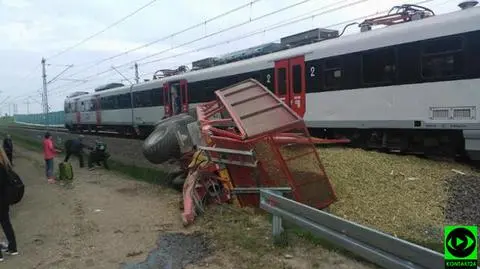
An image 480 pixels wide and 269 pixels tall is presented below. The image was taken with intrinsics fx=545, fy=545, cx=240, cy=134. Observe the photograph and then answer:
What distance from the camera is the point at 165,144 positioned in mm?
13625

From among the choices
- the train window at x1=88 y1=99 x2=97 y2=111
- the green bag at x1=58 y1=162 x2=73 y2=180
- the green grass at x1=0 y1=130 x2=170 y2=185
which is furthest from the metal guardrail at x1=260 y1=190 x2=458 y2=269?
the train window at x1=88 y1=99 x2=97 y2=111

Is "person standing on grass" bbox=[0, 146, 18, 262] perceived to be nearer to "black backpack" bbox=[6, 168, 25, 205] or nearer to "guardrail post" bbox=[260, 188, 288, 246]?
"black backpack" bbox=[6, 168, 25, 205]

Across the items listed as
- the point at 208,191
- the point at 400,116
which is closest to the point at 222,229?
the point at 208,191

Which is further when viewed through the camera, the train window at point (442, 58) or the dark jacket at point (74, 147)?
the dark jacket at point (74, 147)

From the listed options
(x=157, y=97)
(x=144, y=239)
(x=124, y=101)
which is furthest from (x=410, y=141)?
(x=124, y=101)

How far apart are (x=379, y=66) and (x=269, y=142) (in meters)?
5.91

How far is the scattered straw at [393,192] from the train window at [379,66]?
2285 mm

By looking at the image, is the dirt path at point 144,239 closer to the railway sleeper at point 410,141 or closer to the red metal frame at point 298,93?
the railway sleeper at point 410,141

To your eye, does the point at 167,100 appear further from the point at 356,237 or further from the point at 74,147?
the point at 356,237

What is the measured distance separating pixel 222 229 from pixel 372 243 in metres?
3.05

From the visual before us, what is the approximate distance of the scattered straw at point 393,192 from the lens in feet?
23.5

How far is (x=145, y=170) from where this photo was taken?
16.2 meters

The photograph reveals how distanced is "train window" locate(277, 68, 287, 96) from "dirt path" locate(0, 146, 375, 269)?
5.98 m

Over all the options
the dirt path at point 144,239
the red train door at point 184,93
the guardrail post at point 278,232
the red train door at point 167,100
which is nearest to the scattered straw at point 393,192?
the dirt path at point 144,239
